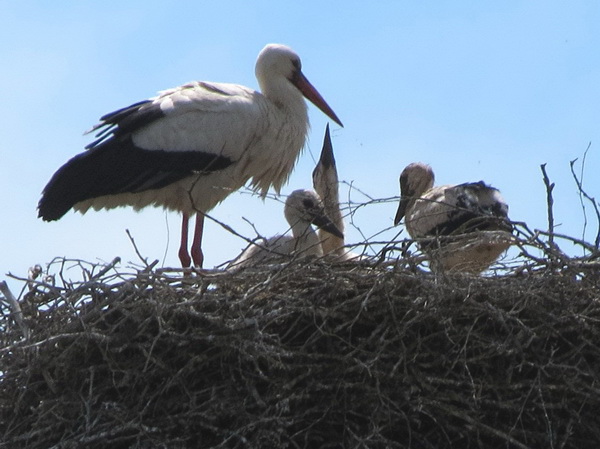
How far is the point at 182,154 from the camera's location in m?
7.22

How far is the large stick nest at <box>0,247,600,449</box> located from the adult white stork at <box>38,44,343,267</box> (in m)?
1.89

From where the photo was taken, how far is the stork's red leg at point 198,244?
7406 millimetres

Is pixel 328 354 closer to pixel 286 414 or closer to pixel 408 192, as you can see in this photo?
pixel 286 414

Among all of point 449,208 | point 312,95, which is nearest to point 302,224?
point 449,208

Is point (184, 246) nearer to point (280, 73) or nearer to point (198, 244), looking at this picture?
point (198, 244)

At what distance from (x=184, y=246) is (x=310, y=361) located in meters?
2.52

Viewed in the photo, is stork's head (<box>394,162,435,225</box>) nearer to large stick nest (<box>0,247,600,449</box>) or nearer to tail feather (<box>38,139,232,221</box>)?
tail feather (<box>38,139,232,221</box>)

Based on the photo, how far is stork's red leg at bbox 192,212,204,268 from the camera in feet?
24.3

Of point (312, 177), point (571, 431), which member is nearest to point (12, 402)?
point (571, 431)

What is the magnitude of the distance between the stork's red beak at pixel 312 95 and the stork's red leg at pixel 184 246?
883 mm

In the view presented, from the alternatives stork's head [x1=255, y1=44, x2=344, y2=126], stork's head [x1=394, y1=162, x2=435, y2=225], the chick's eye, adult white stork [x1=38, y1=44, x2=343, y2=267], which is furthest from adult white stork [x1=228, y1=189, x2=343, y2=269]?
stork's head [x1=394, y1=162, x2=435, y2=225]

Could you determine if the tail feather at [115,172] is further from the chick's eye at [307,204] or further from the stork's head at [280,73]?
the stork's head at [280,73]

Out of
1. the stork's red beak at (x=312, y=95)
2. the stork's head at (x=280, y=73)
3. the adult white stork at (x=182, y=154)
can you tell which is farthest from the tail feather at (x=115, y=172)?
the stork's red beak at (x=312, y=95)

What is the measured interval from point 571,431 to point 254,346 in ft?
3.38
